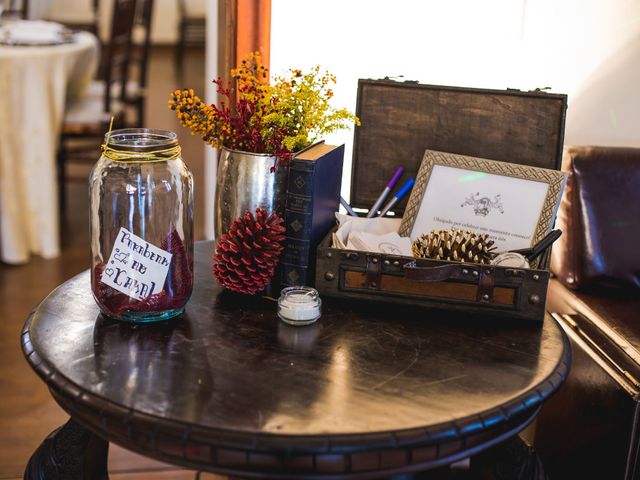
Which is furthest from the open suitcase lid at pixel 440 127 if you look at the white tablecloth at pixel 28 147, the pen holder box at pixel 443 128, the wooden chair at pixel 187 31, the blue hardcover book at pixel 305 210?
the wooden chair at pixel 187 31

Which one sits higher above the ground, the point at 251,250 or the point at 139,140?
the point at 139,140

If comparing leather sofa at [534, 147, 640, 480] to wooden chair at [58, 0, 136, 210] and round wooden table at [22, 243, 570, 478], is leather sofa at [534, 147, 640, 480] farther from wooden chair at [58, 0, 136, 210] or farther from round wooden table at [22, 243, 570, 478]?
wooden chair at [58, 0, 136, 210]

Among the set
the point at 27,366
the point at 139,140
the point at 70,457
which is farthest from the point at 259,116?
the point at 27,366

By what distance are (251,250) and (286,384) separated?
292mm

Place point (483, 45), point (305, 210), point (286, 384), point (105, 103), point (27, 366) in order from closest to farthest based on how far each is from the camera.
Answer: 1. point (286, 384)
2. point (305, 210)
3. point (483, 45)
4. point (27, 366)
5. point (105, 103)

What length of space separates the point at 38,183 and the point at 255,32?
166cm

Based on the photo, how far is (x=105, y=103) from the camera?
3.76 m

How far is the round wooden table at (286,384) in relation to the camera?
927 millimetres

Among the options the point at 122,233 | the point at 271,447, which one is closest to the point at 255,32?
the point at 122,233

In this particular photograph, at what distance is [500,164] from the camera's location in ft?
5.03

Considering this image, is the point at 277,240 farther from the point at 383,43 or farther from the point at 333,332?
the point at 383,43

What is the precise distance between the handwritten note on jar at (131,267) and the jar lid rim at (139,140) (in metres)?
0.13

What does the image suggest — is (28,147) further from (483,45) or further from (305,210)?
(305,210)

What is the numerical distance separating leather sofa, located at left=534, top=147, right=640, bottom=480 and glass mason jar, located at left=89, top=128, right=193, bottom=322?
874 millimetres
